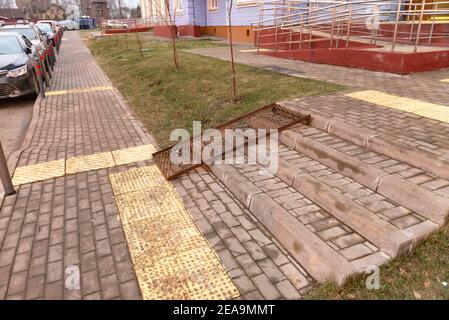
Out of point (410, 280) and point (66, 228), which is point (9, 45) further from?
point (410, 280)

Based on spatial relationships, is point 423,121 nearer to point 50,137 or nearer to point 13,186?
point 13,186

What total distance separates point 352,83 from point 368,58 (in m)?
1.93

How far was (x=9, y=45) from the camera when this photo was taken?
1066 cm

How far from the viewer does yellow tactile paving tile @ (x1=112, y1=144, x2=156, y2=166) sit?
18.2 feet

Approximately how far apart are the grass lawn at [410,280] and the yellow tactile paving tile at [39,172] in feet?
13.6

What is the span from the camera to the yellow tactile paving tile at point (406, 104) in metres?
5.47

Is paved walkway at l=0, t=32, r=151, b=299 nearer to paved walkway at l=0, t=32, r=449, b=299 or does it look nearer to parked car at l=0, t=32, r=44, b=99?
paved walkway at l=0, t=32, r=449, b=299

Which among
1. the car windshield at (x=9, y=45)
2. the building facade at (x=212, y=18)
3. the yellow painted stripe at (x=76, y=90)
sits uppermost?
the building facade at (x=212, y=18)

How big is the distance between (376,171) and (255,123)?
245 cm

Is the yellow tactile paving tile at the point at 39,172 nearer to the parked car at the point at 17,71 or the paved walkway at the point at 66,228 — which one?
the paved walkway at the point at 66,228

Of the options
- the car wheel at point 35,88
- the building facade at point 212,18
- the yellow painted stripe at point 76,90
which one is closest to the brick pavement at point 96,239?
the car wheel at point 35,88

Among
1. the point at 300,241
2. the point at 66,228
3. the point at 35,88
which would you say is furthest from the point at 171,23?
the point at 300,241

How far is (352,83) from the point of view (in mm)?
7758
